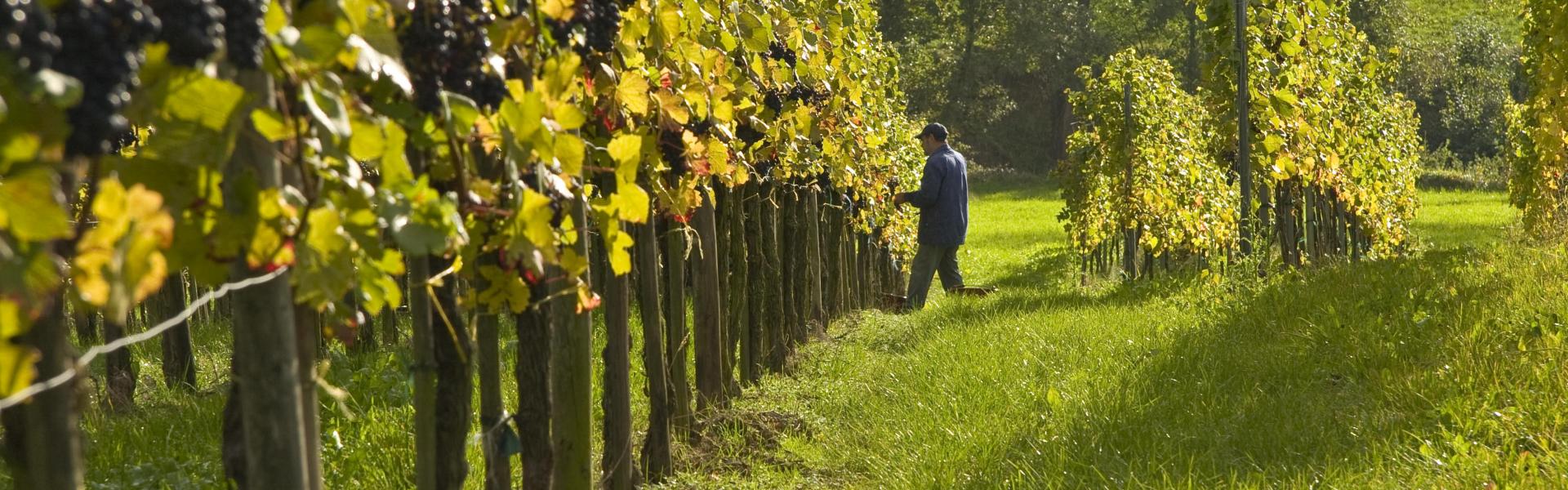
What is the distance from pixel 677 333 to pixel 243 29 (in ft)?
10.9

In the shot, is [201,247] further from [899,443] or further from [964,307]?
[964,307]

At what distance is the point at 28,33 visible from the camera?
1.19 metres

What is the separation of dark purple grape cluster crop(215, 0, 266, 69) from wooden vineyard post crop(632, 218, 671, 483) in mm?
2704

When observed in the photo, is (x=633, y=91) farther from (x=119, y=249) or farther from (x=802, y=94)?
(x=802, y=94)

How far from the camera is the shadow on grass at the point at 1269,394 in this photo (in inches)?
159

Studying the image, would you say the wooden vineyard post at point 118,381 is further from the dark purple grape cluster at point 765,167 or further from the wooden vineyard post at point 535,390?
the wooden vineyard post at point 535,390

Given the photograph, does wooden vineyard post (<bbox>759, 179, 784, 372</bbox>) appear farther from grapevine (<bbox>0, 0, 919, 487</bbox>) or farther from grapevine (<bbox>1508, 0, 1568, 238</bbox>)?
grapevine (<bbox>1508, 0, 1568, 238</bbox>)

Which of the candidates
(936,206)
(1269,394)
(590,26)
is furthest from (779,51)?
(936,206)

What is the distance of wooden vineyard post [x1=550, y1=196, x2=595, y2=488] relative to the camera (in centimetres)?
327

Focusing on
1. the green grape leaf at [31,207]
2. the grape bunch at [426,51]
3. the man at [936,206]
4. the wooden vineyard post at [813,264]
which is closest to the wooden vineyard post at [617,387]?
the grape bunch at [426,51]

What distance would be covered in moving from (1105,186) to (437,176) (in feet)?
47.4

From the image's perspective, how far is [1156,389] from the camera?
513 cm

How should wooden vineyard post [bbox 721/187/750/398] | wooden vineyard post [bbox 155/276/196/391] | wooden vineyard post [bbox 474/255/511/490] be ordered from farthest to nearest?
wooden vineyard post [bbox 155/276/196/391]
wooden vineyard post [bbox 721/187/750/398]
wooden vineyard post [bbox 474/255/511/490]

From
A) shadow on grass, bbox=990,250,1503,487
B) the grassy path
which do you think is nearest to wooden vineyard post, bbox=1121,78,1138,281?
the grassy path
